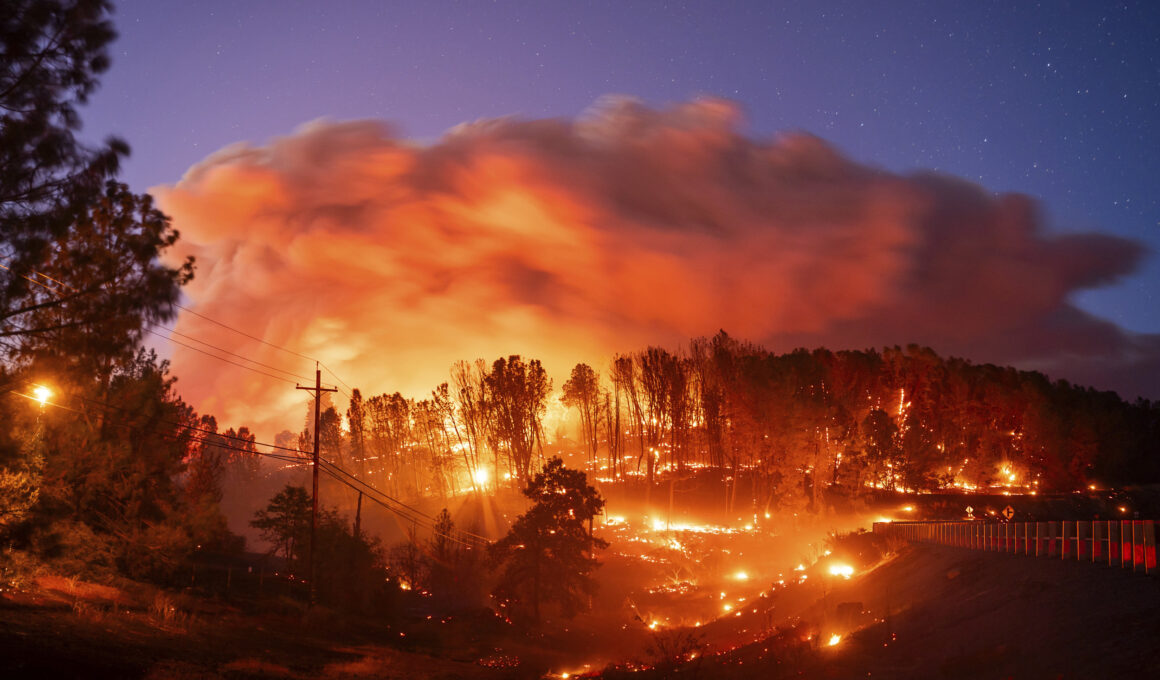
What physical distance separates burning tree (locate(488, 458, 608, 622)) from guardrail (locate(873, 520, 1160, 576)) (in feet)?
68.0

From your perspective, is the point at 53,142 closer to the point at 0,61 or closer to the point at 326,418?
Answer: the point at 0,61

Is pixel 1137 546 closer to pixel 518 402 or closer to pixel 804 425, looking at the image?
pixel 804 425

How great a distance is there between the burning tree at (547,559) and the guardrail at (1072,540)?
20714mm

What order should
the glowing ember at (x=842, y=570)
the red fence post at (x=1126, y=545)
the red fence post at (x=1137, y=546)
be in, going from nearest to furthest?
the red fence post at (x=1137, y=546)
the red fence post at (x=1126, y=545)
the glowing ember at (x=842, y=570)

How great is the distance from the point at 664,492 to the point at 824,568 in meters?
34.3

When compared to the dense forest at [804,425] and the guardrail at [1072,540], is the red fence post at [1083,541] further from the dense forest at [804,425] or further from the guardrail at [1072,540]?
the dense forest at [804,425]

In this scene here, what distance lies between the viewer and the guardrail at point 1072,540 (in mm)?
17531

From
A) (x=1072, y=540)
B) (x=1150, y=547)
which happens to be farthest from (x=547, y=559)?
(x=1150, y=547)

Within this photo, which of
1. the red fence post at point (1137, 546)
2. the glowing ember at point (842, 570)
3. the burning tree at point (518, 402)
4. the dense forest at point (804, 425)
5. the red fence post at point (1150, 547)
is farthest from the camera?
the burning tree at point (518, 402)

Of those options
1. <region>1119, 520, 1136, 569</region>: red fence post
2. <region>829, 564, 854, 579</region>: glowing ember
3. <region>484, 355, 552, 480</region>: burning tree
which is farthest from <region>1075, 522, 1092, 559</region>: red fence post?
<region>484, 355, 552, 480</region>: burning tree

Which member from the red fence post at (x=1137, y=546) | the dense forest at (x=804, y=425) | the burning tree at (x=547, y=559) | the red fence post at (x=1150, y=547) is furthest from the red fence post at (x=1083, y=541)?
the dense forest at (x=804, y=425)

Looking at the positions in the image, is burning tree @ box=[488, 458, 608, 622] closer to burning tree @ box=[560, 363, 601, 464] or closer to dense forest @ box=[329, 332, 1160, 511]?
dense forest @ box=[329, 332, 1160, 511]

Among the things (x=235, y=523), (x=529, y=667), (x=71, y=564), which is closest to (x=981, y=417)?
(x=529, y=667)

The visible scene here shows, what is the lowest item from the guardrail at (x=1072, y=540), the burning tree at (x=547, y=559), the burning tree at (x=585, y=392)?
Result: the burning tree at (x=547, y=559)
